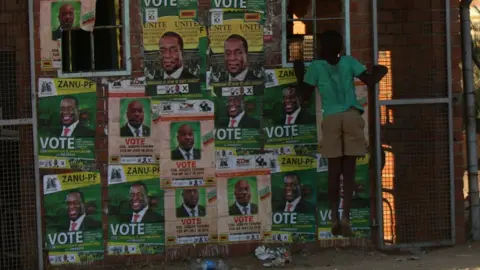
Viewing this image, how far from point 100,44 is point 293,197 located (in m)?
2.31

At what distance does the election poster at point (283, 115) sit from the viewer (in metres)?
7.61

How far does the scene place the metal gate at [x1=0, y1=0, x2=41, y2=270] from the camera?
7438mm

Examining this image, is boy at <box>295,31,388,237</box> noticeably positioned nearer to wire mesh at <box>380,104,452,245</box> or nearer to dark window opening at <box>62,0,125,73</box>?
wire mesh at <box>380,104,452,245</box>

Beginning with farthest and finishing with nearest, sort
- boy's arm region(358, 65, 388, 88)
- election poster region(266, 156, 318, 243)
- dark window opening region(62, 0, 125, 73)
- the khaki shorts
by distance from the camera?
election poster region(266, 156, 318, 243) → dark window opening region(62, 0, 125, 73) → boy's arm region(358, 65, 388, 88) → the khaki shorts

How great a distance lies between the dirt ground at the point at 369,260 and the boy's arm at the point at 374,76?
1.63m

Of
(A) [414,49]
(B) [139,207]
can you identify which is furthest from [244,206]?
(A) [414,49]

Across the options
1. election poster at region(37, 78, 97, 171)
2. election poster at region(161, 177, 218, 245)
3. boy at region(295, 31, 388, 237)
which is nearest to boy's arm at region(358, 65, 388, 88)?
boy at region(295, 31, 388, 237)

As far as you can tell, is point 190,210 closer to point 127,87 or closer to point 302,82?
point 127,87

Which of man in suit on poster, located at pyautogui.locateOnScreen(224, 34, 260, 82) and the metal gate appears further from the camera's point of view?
man in suit on poster, located at pyautogui.locateOnScreen(224, 34, 260, 82)

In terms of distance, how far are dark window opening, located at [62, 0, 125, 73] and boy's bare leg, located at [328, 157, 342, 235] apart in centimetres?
215

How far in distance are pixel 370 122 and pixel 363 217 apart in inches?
35.9

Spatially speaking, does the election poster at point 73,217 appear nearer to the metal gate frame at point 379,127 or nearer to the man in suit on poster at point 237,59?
the man in suit on poster at point 237,59

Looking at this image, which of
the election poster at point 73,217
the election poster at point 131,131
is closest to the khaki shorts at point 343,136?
the election poster at point 131,131

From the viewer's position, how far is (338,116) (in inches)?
277
